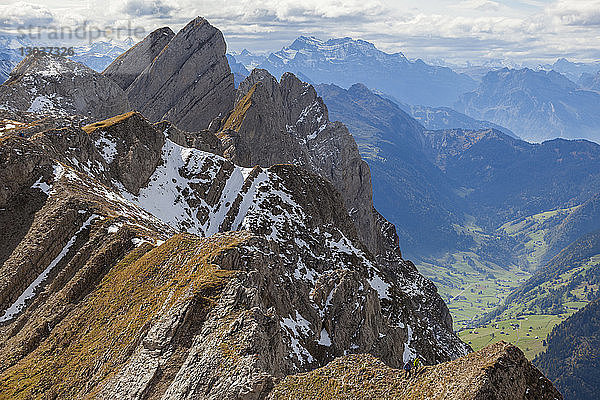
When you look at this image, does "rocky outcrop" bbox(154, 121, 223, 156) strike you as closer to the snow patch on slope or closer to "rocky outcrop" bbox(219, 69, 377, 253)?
"rocky outcrop" bbox(219, 69, 377, 253)

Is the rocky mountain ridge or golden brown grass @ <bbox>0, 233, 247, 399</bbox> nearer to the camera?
the rocky mountain ridge

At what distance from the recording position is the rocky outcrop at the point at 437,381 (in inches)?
1161

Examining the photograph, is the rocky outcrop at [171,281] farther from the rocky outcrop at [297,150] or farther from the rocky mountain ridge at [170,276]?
the rocky outcrop at [297,150]

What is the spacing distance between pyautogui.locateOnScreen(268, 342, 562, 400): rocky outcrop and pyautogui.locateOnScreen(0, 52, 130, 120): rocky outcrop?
136 metres

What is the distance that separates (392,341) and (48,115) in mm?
118388

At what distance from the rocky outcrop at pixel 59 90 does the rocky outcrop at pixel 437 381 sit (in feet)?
445

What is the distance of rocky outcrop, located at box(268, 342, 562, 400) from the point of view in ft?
96.8

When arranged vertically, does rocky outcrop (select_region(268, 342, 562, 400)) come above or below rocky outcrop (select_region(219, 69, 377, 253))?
above

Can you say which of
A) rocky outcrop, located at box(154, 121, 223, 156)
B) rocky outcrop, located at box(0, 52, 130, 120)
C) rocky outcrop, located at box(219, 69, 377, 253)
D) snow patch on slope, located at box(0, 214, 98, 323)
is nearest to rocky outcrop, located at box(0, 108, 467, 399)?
snow patch on slope, located at box(0, 214, 98, 323)

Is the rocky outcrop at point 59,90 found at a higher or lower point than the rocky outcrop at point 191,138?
higher

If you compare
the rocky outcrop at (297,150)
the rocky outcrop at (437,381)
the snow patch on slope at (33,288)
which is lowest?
the rocky outcrop at (297,150)

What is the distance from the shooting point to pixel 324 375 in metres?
35.7

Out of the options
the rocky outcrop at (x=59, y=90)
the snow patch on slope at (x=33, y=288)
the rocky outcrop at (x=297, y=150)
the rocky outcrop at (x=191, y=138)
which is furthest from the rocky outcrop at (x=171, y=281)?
the rocky outcrop at (x=297, y=150)

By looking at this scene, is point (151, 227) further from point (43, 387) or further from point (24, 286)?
point (43, 387)
